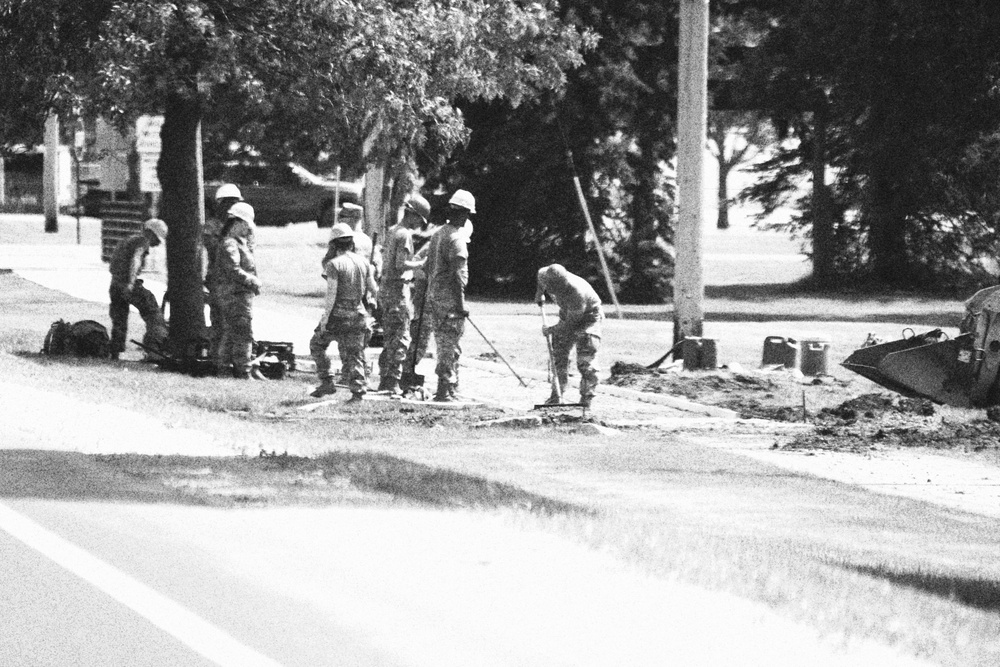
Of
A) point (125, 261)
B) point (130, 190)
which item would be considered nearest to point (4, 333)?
point (125, 261)

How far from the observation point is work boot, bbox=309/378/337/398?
17281mm

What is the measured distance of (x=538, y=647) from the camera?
6.78 meters

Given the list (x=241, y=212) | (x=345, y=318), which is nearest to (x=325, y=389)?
(x=345, y=318)

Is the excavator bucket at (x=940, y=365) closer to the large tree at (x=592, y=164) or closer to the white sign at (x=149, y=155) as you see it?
the large tree at (x=592, y=164)

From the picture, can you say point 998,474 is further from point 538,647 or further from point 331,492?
point 538,647

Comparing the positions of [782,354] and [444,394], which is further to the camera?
[782,354]

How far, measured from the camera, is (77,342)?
2117cm

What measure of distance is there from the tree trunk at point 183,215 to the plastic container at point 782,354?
7299 mm

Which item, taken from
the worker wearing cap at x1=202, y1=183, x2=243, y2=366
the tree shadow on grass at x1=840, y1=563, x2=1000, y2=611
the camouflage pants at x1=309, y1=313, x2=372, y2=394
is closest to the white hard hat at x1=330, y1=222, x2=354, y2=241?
the camouflage pants at x1=309, y1=313, x2=372, y2=394

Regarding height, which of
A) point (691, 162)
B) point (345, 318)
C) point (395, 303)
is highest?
point (691, 162)

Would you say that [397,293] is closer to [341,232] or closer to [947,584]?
[341,232]

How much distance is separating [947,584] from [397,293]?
9860mm

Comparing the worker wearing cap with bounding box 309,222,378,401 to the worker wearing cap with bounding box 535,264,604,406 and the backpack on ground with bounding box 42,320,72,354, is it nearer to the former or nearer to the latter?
the worker wearing cap with bounding box 535,264,604,406

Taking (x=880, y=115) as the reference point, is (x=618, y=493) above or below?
below
